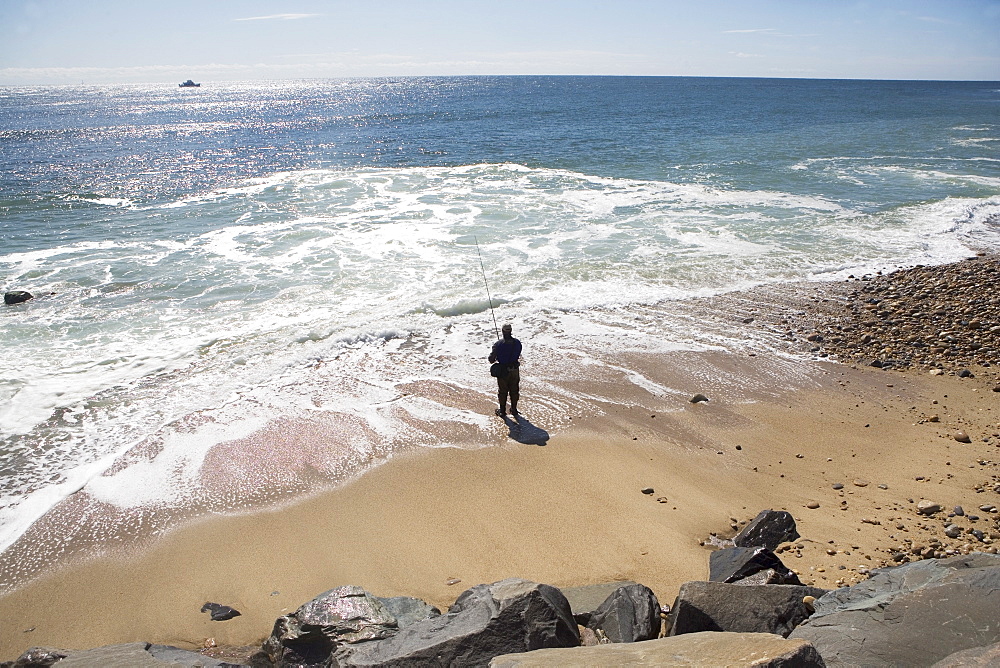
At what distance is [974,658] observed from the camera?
3510 millimetres

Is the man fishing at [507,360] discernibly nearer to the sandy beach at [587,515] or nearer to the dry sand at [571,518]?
the sandy beach at [587,515]

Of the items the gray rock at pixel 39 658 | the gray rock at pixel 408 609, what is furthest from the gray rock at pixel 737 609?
the gray rock at pixel 39 658

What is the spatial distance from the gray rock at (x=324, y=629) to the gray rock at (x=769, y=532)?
3.61m

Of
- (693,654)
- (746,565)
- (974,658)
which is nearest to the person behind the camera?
(974,658)

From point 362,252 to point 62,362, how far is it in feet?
26.2

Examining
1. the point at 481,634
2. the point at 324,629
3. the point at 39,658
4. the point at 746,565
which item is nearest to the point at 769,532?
the point at 746,565

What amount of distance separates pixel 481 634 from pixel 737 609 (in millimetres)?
1933

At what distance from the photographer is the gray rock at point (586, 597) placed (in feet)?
17.2

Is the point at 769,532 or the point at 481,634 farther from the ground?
the point at 481,634

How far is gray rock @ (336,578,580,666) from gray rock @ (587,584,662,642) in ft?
1.00

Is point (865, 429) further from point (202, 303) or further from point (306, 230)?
point (306, 230)

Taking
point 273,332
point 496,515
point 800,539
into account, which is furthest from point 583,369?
point 273,332

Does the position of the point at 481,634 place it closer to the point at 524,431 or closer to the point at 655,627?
the point at 655,627

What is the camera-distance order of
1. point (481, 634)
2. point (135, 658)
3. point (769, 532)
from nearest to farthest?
point (481, 634) < point (135, 658) < point (769, 532)
